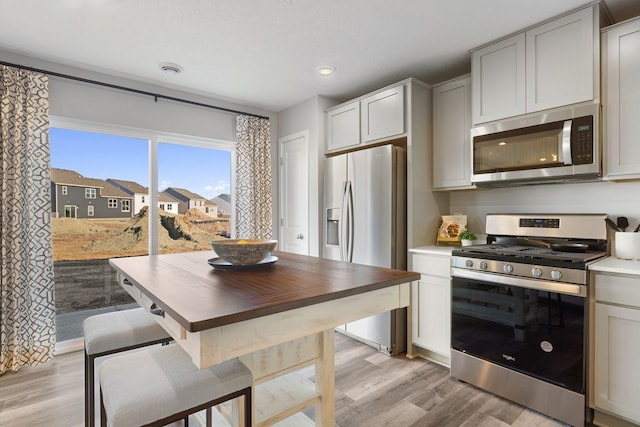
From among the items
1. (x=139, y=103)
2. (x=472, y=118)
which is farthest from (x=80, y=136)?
(x=472, y=118)

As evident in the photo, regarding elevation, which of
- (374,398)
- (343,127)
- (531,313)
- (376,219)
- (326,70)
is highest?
(326,70)

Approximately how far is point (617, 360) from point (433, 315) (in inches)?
44.0

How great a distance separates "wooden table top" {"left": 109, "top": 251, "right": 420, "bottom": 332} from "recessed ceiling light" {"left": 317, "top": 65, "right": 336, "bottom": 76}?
1866 mm

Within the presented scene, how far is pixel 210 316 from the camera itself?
890 mm

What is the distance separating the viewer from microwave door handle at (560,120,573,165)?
6.91 ft

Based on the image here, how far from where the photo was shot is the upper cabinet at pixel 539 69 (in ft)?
6.76

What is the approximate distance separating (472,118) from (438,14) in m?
0.82

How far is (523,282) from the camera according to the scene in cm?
208

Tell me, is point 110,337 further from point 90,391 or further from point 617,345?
point 617,345

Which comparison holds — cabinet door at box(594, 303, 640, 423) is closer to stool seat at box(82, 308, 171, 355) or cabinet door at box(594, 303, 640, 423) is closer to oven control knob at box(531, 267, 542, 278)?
oven control knob at box(531, 267, 542, 278)

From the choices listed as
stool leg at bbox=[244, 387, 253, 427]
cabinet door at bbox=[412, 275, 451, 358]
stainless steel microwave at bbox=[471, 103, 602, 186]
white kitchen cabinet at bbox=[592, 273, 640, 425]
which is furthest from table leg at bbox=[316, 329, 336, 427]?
stainless steel microwave at bbox=[471, 103, 602, 186]

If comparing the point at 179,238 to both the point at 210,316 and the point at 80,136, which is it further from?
the point at 210,316

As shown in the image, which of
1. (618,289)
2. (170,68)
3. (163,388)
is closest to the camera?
(163,388)

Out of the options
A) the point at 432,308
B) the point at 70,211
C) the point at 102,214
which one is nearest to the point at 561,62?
the point at 432,308
